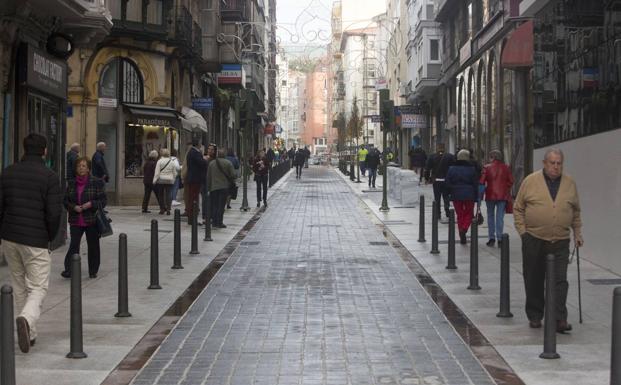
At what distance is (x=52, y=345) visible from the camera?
8477 mm

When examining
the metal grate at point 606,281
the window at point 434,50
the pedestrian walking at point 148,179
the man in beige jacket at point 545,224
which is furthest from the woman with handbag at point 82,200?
the window at point 434,50

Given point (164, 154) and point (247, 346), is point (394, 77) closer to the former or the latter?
point (164, 154)

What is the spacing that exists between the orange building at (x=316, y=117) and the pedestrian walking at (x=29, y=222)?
471 ft

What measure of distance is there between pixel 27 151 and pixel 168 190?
55.7 feet

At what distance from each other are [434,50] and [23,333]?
4212 cm

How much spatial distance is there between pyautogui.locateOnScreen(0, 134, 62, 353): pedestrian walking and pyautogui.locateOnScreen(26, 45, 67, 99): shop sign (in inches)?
266

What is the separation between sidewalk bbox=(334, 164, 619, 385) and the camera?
24.8 ft

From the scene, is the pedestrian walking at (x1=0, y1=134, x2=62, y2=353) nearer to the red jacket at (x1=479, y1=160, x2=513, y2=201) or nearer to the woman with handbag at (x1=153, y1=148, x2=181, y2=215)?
the red jacket at (x1=479, y1=160, x2=513, y2=201)

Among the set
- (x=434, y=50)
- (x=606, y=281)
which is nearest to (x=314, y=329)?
(x=606, y=281)

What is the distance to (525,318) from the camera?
998 cm

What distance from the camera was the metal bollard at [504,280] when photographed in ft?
31.8

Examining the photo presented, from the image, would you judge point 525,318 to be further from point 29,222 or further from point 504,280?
point 29,222

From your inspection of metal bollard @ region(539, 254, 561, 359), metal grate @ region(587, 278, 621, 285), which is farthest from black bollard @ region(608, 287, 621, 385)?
metal grate @ region(587, 278, 621, 285)

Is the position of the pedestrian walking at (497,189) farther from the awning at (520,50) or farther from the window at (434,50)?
the window at (434,50)
